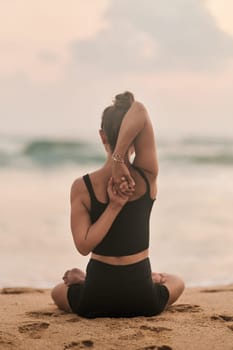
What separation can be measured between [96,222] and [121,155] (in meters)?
0.39

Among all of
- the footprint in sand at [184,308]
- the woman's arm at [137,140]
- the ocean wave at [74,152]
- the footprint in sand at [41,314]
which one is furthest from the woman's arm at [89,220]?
the ocean wave at [74,152]

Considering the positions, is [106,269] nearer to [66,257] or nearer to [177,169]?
[66,257]

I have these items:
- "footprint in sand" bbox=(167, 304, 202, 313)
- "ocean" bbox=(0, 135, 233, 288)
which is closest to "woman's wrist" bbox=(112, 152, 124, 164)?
"footprint in sand" bbox=(167, 304, 202, 313)

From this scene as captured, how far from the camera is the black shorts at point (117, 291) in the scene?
366 centimetres

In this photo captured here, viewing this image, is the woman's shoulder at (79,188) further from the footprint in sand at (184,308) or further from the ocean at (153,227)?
the ocean at (153,227)

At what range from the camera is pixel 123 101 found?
357 cm

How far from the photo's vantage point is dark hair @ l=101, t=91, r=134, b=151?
3531 millimetres

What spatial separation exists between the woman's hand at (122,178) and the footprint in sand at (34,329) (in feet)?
2.71

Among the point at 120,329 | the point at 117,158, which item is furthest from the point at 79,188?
the point at 120,329

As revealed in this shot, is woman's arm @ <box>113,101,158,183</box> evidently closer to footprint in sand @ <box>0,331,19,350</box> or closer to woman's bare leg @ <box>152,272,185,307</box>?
woman's bare leg @ <box>152,272,185,307</box>

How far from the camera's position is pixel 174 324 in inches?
138

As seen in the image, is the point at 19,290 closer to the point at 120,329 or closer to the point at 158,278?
the point at 158,278

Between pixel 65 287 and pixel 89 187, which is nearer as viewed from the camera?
pixel 89 187

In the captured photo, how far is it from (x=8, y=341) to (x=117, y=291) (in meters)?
0.74
